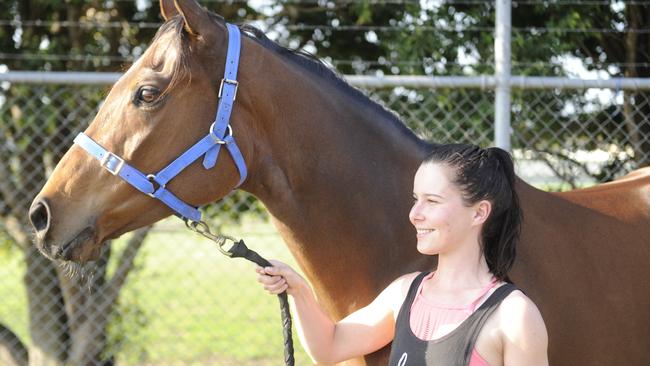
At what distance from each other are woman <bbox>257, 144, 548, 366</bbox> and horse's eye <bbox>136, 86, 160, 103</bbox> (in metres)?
0.76

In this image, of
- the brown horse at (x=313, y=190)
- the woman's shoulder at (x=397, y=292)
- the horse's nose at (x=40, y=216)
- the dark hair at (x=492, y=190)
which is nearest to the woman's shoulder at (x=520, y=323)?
the dark hair at (x=492, y=190)

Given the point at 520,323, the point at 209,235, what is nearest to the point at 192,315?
the point at 209,235

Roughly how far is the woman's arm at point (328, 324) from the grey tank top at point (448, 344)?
0.59 feet

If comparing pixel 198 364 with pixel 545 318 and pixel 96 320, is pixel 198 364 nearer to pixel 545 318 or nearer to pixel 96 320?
pixel 96 320

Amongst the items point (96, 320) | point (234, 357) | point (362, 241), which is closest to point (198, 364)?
point (234, 357)

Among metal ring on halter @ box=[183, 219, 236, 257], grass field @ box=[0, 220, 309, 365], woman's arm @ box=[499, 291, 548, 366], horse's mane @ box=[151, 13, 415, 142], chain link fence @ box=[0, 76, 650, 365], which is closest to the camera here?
woman's arm @ box=[499, 291, 548, 366]

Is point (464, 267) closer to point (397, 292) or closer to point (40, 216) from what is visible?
point (397, 292)

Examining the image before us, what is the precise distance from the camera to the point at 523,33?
14.6 feet

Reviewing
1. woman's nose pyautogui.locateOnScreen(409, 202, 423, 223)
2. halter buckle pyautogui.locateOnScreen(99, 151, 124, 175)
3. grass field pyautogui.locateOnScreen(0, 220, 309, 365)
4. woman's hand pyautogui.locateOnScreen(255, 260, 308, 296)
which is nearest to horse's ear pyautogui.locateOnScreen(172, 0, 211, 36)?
halter buckle pyautogui.locateOnScreen(99, 151, 124, 175)

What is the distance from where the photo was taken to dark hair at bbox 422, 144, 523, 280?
177 centimetres

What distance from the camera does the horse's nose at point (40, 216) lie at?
80.1 inches

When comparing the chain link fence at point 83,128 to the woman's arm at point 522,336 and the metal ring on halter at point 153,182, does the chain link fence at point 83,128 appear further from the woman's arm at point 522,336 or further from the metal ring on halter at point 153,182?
the woman's arm at point 522,336

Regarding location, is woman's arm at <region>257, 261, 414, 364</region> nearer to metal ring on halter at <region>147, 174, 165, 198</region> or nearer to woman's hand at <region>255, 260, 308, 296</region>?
woman's hand at <region>255, 260, 308, 296</region>

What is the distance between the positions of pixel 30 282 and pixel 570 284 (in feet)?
11.9
